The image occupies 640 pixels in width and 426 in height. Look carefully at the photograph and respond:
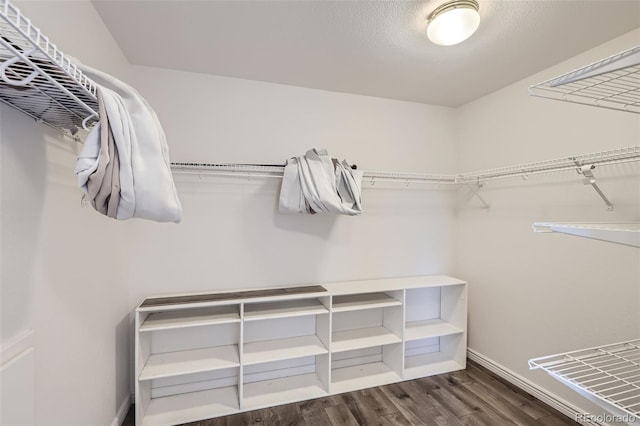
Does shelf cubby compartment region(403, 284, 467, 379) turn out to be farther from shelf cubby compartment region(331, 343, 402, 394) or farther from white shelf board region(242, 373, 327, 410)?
white shelf board region(242, 373, 327, 410)

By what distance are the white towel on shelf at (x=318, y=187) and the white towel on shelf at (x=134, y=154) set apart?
3.57 feet

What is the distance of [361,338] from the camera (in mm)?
2311

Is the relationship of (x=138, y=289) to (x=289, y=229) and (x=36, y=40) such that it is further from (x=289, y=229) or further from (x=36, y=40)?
(x=36, y=40)

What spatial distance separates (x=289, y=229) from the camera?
2.32 m

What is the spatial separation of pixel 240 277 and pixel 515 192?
2.20 meters

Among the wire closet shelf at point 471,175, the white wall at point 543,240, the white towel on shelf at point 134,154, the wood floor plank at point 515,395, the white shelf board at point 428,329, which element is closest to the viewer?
the white towel on shelf at point 134,154

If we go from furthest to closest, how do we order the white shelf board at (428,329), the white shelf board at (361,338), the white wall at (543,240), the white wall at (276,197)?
the white shelf board at (428,329) → the white shelf board at (361,338) → the white wall at (276,197) → the white wall at (543,240)

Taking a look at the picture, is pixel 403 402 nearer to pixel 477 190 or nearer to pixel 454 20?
pixel 477 190

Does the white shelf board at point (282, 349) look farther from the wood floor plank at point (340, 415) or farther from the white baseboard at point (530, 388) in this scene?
the white baseboard at point (530, 388)

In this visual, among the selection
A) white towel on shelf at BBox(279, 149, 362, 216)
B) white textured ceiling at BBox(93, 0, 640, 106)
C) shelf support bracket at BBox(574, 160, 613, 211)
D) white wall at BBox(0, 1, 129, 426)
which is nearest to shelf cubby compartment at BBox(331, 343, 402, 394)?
white towel on shelf at BBox(279, 149, 362, 216)

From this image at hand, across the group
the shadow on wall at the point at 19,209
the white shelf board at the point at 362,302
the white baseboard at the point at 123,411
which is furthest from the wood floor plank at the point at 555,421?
the shadow on wall at the point at 19,209

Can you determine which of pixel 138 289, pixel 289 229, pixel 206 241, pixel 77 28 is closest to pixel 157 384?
pixel 138 289

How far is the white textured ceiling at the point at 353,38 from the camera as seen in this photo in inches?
57.7

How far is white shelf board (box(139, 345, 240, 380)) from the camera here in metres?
1.81
